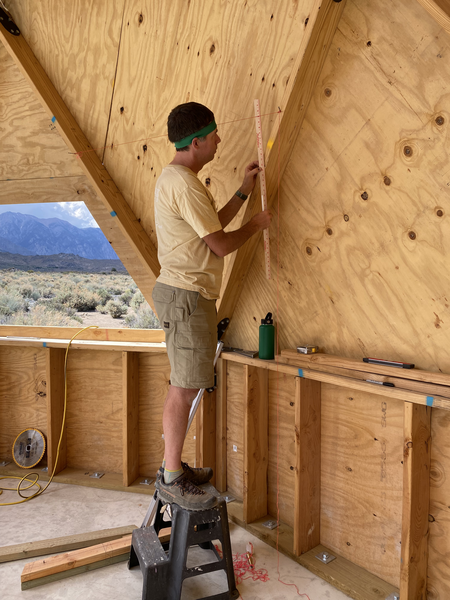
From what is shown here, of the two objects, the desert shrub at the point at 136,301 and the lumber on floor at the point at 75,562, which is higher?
the desert shrub at the point at 136,301

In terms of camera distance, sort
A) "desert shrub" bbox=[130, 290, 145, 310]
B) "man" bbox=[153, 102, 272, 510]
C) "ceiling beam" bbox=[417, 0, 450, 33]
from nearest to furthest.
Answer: "ceiling beam" bbox=[417, 0, 450, 33], "man" bbox=[153, 102, 272, 510], "desert shrub" bbox=[130, 290, 145, 310]

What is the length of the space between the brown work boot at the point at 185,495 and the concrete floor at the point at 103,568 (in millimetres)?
449

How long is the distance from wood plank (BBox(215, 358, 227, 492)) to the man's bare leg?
33.4 inches

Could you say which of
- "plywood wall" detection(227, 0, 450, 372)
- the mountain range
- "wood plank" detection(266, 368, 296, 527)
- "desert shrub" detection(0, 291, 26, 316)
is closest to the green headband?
"plywood wall" detection(227, 0, 450, 372)

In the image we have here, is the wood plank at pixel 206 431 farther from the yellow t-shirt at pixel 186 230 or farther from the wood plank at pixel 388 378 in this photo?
the yellow t-shirt at pixel 186 230

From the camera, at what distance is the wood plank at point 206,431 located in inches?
117

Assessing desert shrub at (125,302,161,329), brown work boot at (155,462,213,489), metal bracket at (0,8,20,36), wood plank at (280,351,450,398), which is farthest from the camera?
desert shrub at (125,302,161,329)

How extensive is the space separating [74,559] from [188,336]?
4.10 ft

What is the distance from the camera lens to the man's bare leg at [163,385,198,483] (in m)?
2.09

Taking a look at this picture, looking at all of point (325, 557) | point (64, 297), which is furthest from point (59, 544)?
point (64, 297)

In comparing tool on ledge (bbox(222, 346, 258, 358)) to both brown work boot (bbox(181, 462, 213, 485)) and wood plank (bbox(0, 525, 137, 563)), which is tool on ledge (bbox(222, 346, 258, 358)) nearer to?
brown work boot (bbox(181, 462, 213, 485))

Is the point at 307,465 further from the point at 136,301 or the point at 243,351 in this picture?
the point at 136,301

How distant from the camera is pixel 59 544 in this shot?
2467mm

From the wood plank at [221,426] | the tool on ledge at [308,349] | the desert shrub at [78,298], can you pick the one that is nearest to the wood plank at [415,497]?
the tool on ledge at [308,349]
